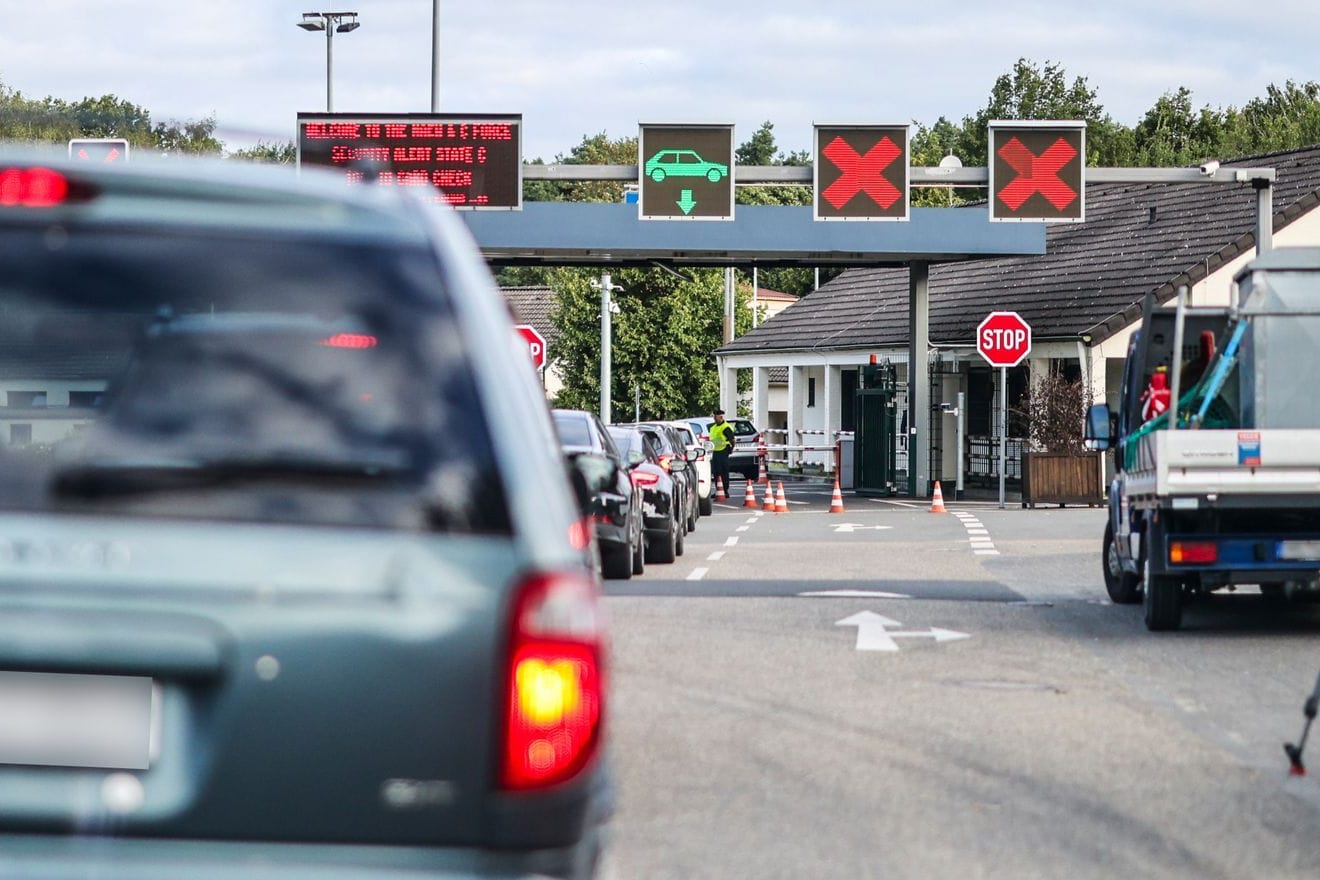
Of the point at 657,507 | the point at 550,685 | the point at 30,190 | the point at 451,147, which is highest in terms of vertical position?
the point at 451,147

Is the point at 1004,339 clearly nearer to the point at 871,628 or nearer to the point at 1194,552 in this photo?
the point at 871,628

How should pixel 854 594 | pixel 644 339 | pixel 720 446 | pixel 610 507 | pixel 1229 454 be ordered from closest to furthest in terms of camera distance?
pixel 1229 454 < pixel 854 594 < pixel 610 507 < pixel 720 446 < pixel 644 339

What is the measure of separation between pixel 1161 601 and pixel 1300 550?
0.98m

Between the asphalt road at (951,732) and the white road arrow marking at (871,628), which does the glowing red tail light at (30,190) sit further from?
the white road arrow marking at (871,628)

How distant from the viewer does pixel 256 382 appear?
11.3ft

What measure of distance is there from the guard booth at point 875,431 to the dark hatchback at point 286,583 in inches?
1555

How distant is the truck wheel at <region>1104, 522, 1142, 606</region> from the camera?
1603 centimetres

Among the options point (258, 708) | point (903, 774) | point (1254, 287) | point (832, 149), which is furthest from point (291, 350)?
point (832, 149)

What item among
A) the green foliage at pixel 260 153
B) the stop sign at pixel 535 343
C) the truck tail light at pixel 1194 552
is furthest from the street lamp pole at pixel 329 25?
the truck tail light at pixel 1194 552

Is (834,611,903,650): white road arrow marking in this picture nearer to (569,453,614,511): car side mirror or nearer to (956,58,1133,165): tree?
(569,453,614,511): car side mirror

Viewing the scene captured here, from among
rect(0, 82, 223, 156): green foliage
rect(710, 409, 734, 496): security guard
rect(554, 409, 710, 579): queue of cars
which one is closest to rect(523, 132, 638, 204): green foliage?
rect(710, 409, 734, 496): security guard

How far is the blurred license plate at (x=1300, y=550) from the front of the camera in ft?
43.5

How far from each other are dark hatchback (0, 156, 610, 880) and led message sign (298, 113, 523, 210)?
2701 centimetres

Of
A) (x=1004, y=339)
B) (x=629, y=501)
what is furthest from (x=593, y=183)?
(x=629, y=501)
